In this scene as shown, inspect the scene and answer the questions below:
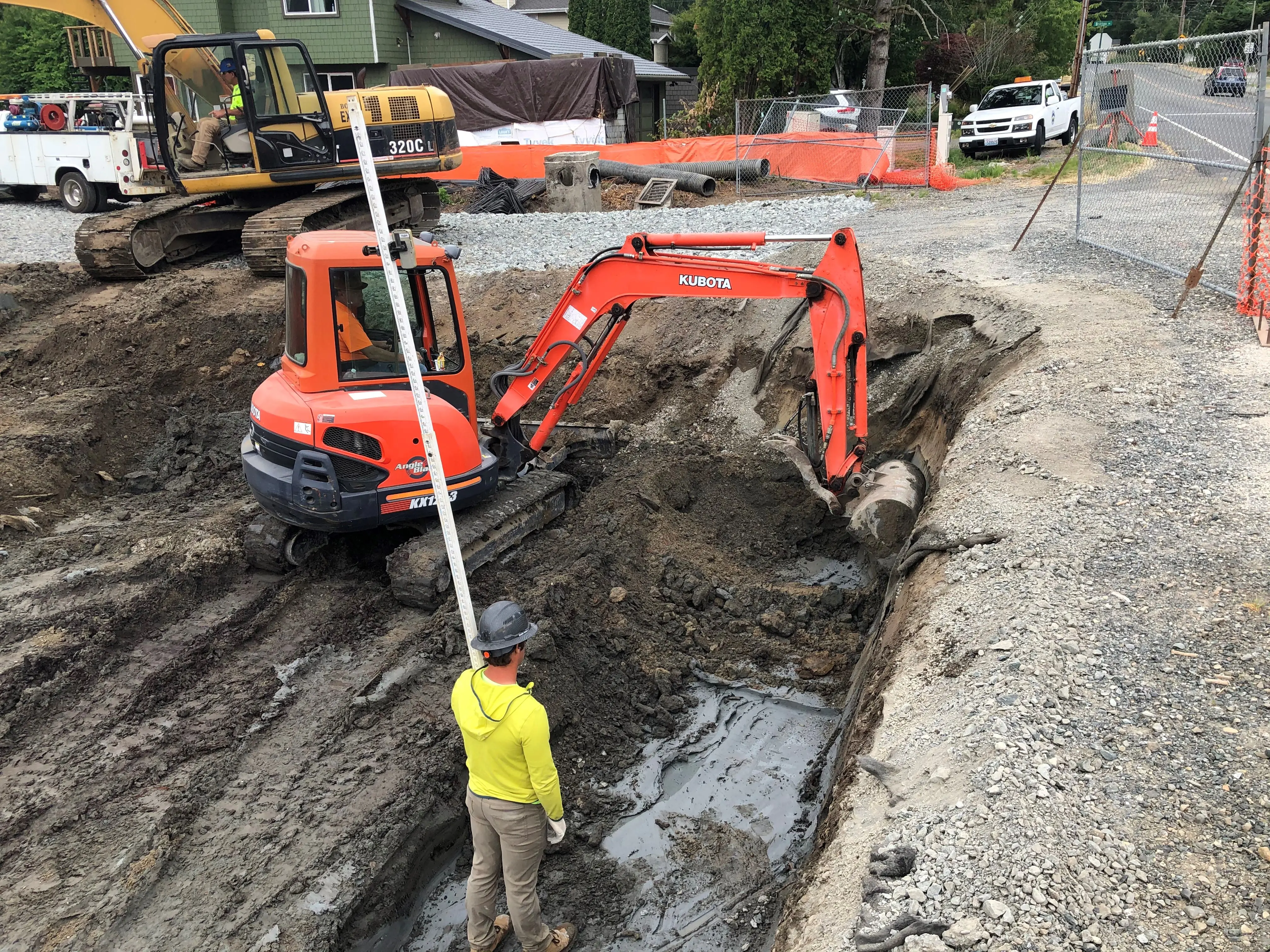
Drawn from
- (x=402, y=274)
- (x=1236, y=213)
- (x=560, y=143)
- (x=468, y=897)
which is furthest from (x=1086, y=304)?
(x=560, y=143)

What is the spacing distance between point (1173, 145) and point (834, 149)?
9.55m

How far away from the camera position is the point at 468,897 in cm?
464

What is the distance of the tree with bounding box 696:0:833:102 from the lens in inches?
1030

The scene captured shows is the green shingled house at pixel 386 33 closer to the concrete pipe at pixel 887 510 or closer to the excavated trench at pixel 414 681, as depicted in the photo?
the excavated trench at pixel 414 681

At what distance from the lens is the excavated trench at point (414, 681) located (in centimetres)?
496

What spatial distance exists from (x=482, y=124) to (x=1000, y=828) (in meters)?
26.7

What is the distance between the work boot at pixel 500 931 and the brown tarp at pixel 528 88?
83.2ft

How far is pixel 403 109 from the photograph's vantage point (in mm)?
14391

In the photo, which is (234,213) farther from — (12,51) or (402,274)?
(12,51)

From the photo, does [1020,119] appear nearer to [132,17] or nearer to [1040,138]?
[1040,138]

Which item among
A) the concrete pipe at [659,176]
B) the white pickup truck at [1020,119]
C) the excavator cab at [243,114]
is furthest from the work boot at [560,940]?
the white pickup truck at [1020,119]

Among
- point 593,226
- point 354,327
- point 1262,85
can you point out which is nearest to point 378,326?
point 354,327

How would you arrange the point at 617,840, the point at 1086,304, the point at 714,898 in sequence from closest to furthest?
the point at 714,898, the point at 617,840, the point at 1086,304

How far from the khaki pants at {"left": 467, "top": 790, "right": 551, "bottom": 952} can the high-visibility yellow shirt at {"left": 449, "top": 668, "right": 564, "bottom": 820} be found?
0.27 ft
